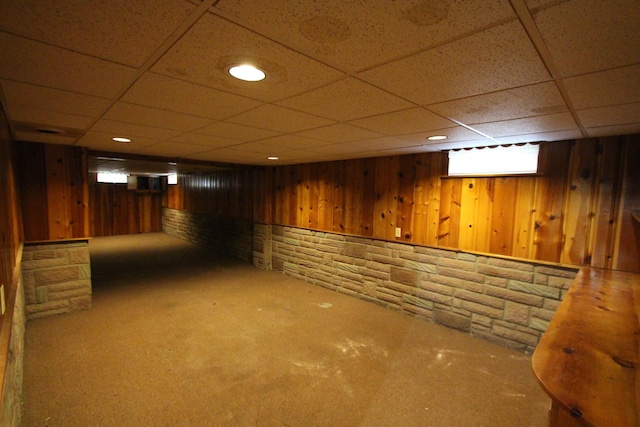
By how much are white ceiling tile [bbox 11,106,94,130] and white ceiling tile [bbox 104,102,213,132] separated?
0.27m

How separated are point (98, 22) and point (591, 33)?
1580 millimetres

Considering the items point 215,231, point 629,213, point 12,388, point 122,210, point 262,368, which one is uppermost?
point 629,213

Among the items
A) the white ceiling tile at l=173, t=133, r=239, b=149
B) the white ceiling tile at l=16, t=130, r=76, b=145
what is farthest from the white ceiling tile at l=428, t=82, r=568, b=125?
the white ceiling tile at l=16, t=130, r=76, b=145

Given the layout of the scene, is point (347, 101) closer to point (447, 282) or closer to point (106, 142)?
point (447, 282)

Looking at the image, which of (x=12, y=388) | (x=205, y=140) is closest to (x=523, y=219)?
(x=205, y=140)

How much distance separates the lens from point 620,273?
2.46 m

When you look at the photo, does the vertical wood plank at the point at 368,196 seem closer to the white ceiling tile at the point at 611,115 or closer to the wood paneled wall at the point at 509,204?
the wood paneled wall at the point at 509,204

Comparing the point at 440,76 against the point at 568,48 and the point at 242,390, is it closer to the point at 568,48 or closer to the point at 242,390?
the point at 568,48

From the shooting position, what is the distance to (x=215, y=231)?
7.53 meters

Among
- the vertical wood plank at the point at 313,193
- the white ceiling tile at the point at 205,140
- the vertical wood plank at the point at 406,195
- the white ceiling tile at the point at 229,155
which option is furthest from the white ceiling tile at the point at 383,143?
the vertical wood plank at the point at 313,193

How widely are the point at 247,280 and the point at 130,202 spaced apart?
757 centimetres

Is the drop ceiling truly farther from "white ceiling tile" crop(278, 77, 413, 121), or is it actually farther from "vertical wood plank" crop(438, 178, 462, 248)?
"vertical wood plank" crop(438, 178, 462, 248)

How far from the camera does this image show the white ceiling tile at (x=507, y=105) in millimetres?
1486

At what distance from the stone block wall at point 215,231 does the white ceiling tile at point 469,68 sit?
5362 mm
